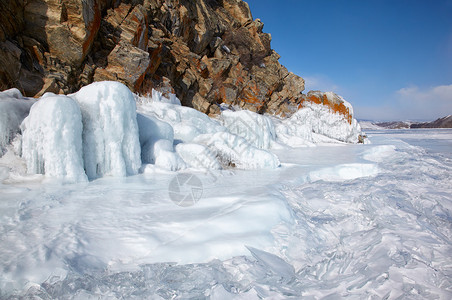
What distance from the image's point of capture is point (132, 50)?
11.1 meters

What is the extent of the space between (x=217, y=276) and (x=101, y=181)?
12.2ft

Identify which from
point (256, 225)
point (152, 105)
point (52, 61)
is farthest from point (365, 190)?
point (52, 61)

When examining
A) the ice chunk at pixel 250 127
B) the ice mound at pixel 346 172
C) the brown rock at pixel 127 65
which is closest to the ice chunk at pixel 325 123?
the ice chunk at pixel 250 127

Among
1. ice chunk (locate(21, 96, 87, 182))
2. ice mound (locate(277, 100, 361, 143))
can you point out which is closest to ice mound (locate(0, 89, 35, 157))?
ice chunk (locate(21, 96, 87, 182))

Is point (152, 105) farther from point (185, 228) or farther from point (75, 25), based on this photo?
point (185, 228)

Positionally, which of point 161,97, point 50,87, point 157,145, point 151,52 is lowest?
point 157,145

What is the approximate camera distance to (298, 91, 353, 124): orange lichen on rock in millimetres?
20219

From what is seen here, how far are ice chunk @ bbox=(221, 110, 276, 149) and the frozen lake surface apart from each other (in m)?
8.95

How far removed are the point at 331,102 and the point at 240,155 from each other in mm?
16919

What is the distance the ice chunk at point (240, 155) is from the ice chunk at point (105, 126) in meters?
2.84

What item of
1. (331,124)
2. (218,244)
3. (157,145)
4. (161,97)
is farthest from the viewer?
(331,124)

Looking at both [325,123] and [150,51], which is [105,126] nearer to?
[150,51]

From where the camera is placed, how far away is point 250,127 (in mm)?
12758

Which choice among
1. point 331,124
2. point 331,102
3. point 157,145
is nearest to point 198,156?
point 157,145
